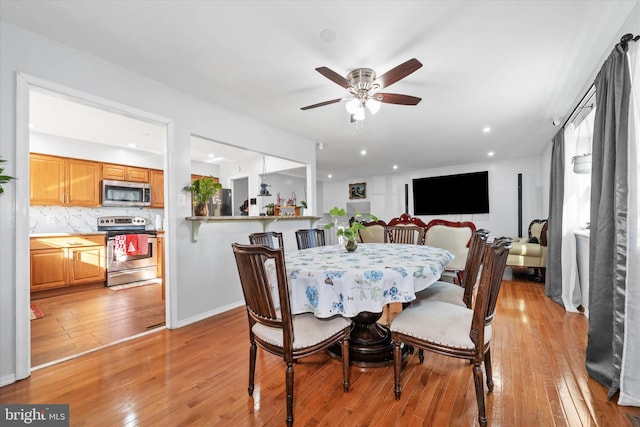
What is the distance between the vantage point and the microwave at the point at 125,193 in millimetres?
4551

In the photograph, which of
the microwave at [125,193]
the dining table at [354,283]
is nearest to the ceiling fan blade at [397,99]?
the dining table at [354,283]

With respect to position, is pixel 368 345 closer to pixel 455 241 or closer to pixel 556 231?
pixel 455 241

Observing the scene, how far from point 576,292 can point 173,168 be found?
4.49 m

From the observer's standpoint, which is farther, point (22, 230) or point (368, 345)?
point (368, 345)

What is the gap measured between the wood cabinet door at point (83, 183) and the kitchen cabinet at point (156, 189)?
2.66 ft

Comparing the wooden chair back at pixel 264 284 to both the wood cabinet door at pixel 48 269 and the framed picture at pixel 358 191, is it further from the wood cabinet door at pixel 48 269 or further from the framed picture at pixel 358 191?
the framed picture at pixel 358 191

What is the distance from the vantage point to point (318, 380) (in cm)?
179

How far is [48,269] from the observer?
3711 mm

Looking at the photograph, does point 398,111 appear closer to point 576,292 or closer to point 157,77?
point 157,77

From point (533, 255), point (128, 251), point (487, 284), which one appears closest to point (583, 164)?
point (487, 284)

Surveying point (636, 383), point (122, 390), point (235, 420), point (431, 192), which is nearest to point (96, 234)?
point (122, 390)

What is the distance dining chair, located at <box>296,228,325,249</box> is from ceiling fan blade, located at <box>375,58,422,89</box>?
5.10 feet

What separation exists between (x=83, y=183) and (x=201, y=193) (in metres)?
2.92

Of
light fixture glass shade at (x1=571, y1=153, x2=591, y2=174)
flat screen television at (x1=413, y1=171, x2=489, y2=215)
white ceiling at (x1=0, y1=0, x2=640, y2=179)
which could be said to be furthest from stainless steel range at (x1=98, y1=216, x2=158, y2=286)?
flat screen television at (x1=413, y1=171, x2=489, y2=215)
